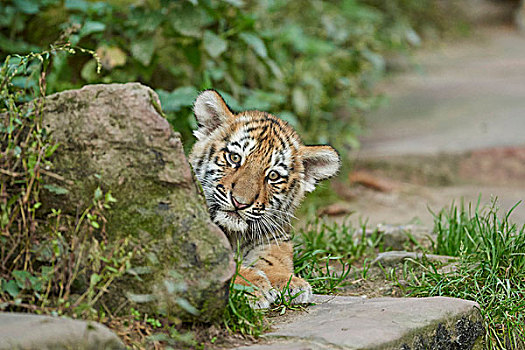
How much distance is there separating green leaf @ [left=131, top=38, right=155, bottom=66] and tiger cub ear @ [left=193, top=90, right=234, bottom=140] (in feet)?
7.60

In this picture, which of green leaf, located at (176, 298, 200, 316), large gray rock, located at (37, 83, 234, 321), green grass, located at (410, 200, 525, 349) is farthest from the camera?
green grass, located at (410, 200, 525, 349)

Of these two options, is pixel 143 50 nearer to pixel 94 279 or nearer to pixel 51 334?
pixel 94 279

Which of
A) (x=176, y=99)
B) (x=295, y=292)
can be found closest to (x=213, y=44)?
(x=176, y=99)

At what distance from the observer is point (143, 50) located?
682cm

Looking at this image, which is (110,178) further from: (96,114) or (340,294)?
(340,294)

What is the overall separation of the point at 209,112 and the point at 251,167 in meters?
0.64

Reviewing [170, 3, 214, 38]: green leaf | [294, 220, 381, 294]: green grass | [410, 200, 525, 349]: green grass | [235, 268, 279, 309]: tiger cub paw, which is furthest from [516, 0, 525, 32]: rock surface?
[235, 268, 279, 309]: tiger cub paw

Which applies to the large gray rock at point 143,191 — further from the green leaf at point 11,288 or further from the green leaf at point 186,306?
the green leaf at point 11,288

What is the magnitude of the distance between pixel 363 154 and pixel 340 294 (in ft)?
18.9

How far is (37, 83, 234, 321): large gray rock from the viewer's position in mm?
3199

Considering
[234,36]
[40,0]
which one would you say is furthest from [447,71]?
[40,0]

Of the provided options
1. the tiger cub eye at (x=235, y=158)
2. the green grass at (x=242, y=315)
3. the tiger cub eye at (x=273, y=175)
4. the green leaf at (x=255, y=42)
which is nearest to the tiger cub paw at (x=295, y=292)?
the green grass at (x=242, y=315)

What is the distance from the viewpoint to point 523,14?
20.7 meters

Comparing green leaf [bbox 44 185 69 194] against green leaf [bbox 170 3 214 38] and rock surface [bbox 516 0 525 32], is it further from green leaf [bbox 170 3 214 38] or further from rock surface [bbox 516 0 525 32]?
rock surface [bbox 516 0 525 32]
